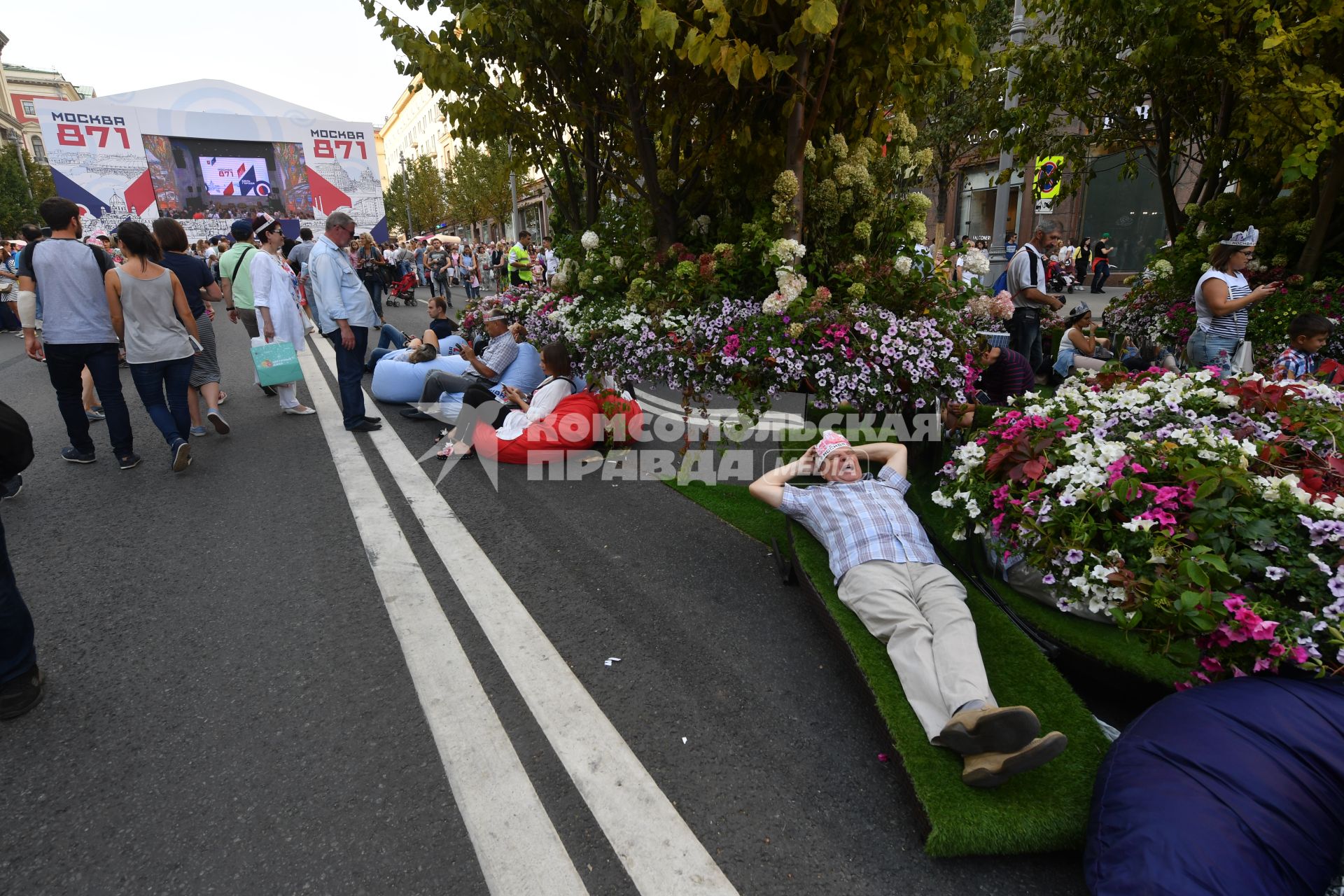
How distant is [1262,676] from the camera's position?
81.7 inches

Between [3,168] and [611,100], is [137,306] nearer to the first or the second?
[611,100]

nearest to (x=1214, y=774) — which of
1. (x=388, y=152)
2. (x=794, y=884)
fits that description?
(x=794, y=884)

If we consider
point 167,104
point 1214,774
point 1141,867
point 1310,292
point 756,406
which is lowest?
point 1141,867

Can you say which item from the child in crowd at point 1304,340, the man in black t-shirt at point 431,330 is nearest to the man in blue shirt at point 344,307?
the man in black t-shirt at point 431,330

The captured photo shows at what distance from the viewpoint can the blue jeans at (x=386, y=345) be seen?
866 centimetres

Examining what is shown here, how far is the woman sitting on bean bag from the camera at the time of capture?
579 cm

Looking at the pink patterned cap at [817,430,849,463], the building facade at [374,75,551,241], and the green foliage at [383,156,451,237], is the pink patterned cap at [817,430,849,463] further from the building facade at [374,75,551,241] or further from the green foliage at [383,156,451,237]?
the green foliage at [383,156,451,237]

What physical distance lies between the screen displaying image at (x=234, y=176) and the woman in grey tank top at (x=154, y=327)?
20.8 metres

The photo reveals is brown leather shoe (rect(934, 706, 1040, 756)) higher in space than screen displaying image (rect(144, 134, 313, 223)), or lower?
lower

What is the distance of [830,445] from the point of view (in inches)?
150

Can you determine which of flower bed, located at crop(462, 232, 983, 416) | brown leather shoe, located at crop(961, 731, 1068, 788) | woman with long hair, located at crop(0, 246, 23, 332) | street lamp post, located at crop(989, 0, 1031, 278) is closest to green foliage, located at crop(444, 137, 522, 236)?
woman with long hair, located at crop(0, 246, 23, 332)

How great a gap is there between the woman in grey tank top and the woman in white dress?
49.7 inches

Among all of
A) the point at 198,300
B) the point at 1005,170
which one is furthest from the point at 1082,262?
the point at 198,300

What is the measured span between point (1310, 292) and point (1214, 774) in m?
6.74
